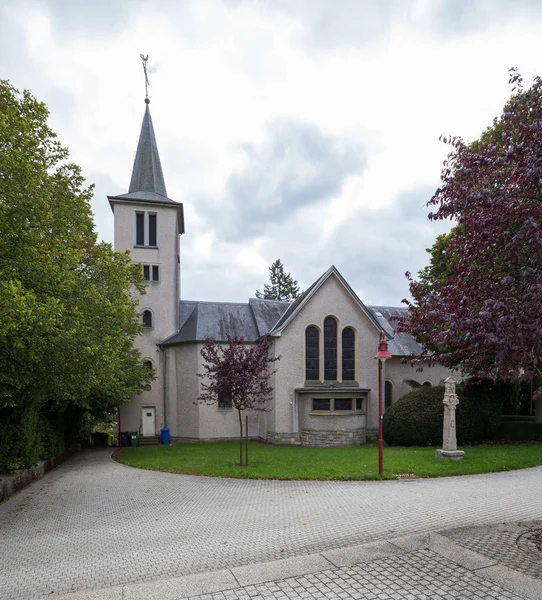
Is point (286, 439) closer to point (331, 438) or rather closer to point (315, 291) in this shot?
point (331, 438)

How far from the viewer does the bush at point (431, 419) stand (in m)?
18.8

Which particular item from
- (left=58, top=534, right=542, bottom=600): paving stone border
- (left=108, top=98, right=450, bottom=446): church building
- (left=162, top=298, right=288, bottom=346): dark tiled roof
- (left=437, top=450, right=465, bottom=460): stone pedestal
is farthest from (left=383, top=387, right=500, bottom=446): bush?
(left=58, top=534, right=542, bottom=600): paving stone border

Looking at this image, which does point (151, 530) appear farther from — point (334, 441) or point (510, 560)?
point (334, 441)

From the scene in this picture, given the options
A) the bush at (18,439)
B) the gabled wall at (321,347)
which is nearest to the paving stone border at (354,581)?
the bush at (18,439)

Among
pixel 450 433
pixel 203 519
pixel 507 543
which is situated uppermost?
pixel 507 543

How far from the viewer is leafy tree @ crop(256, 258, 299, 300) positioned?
65.6 m

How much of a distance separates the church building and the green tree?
11.5 m

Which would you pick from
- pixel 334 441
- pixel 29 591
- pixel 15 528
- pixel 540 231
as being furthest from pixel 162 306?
pixel 540 231

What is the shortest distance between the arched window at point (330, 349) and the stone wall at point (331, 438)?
2.96 metres

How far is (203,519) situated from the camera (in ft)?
25.7

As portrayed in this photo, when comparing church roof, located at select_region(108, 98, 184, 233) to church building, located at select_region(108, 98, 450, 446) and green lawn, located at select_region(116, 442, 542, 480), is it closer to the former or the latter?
church building, located at select_region(108, 98, 450, 446)

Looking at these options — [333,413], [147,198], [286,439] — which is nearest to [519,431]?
[333,413]

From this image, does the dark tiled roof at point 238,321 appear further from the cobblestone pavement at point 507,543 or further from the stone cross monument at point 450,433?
the cobblestone pavement at point 507,543

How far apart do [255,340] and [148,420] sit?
7.84 m
